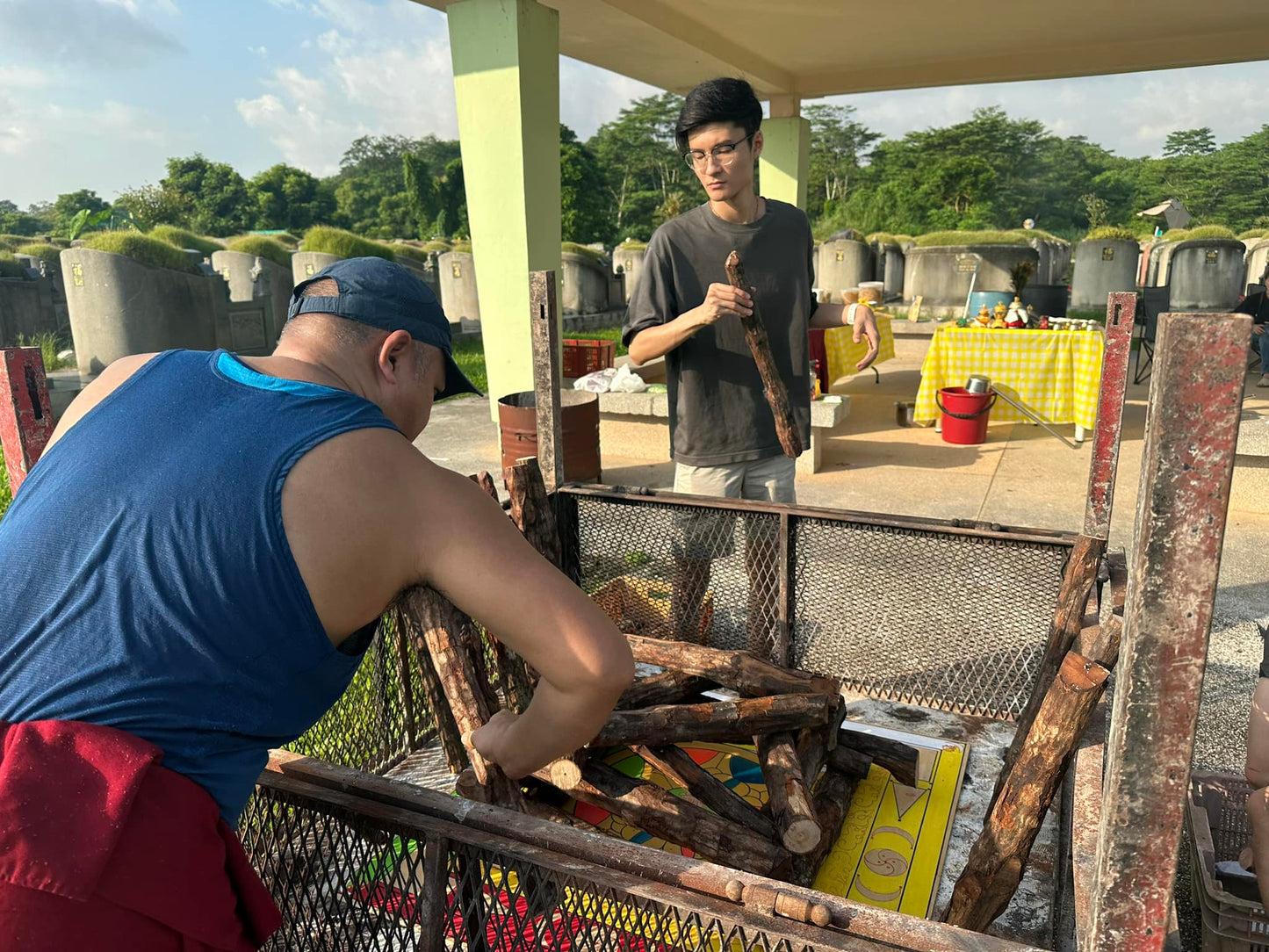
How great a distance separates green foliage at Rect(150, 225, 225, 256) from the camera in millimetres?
12547

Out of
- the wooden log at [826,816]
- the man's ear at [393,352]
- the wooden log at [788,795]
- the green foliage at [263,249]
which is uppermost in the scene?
the green foliage at [263,249]

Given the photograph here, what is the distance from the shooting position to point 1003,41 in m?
9.84

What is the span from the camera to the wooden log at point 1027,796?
1508 millimetres

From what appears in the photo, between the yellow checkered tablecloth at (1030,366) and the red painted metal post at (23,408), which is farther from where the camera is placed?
the yellow checkered tablecloth at (1030,366)

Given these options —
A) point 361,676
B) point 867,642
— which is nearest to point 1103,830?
point 867,642

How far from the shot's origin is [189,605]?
1086 millimetres

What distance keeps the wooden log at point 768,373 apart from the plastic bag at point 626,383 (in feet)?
15.2

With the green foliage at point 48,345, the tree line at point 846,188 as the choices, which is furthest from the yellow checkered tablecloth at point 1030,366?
the tree line at point 846,188

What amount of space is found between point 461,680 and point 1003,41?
10467mm

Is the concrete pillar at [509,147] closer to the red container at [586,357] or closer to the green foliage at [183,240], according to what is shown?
the red container at [586,357]

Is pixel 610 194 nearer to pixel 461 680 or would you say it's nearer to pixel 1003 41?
pixel 1003 41

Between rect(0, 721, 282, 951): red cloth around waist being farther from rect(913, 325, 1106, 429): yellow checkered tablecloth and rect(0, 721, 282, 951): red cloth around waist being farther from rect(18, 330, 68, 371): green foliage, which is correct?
rect(18, 330, 68, 371): green foliage

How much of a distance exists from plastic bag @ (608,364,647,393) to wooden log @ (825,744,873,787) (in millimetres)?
5377

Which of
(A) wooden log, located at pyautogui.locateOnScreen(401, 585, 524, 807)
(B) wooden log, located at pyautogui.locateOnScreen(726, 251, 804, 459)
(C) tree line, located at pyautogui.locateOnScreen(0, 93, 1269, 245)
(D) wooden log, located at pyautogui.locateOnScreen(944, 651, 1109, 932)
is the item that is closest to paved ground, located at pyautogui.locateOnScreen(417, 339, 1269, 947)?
(B) wooden log, located at pyautogui.locateOnScreen(726, 251, 804, 459)
